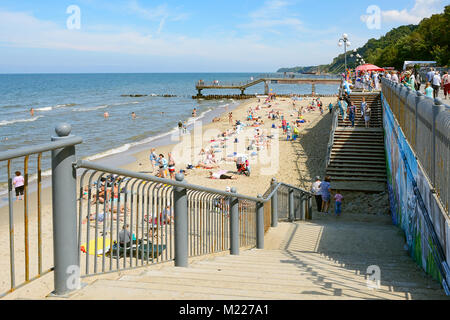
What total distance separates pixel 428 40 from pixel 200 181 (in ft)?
219

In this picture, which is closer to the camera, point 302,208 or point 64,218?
point 64,218

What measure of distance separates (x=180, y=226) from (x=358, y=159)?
1551 cm

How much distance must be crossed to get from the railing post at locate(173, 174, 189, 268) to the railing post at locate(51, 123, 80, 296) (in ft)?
5.75

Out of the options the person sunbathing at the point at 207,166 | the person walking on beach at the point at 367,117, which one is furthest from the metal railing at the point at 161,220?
the person walking on beach at the point at 367,117

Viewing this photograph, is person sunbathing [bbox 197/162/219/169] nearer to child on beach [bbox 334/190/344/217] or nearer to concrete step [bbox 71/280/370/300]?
child on beach [bbox 334/190/344/217]

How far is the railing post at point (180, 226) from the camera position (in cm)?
450

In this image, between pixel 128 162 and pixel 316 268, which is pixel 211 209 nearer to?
pixel 316 268

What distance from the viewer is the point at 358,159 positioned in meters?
18.7

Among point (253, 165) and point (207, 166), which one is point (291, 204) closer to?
point (207, 166)

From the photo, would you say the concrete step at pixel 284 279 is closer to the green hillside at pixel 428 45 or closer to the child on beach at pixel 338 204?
the child on beach at pixel 338 204

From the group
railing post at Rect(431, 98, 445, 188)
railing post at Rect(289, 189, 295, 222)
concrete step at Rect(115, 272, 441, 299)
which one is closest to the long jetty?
railing post at Rect(289, 189, 295, 222)

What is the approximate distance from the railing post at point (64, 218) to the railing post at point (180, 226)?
175 centimetres

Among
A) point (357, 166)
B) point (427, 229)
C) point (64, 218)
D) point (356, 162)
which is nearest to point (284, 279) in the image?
point (64, 218)
